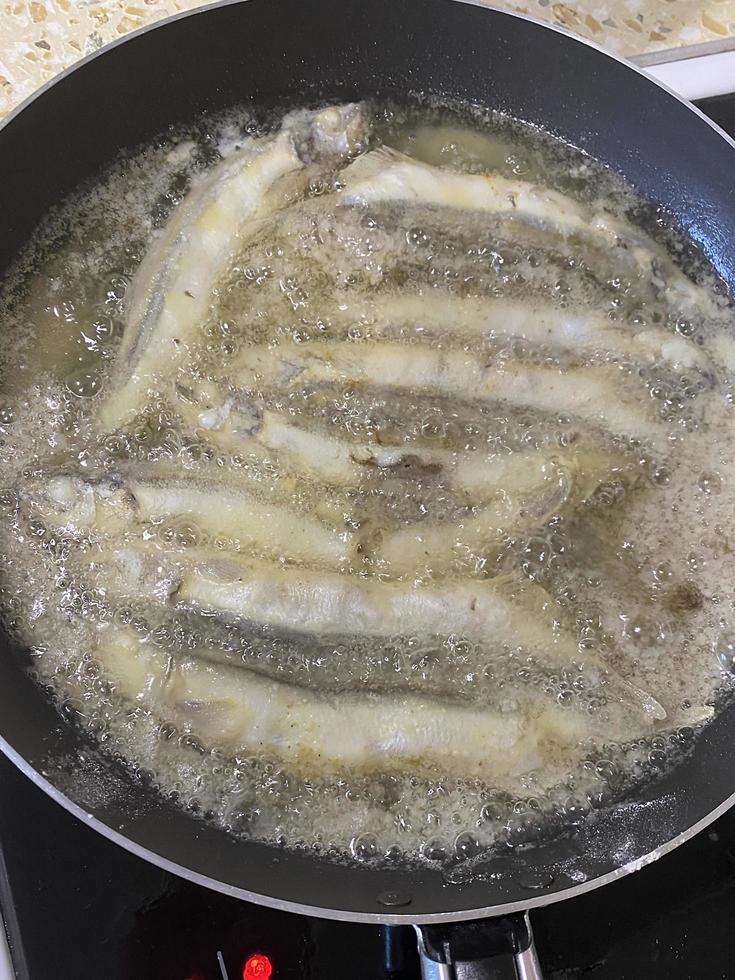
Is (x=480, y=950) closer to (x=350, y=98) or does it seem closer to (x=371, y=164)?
(x=371, y=164)

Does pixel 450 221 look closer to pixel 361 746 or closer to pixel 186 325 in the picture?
pixel 186 325

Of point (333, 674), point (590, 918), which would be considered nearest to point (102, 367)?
point (333, 674)

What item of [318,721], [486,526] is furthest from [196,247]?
[318,721]

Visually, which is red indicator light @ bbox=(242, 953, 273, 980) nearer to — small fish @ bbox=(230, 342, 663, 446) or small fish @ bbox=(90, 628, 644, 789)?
small fish @ bbox=(90, 628, 644, 789)

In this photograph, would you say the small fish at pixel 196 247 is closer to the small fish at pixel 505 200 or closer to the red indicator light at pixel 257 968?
the small fish at pixel 505 200

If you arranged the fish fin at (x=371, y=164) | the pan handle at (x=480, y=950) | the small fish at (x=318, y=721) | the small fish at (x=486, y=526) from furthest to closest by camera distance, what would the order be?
the fish fin at (x=371, y=164), the small fish at (x=486, y=526), the small fish at (x=318, y=721), the pan handle at (x=480, y=950)

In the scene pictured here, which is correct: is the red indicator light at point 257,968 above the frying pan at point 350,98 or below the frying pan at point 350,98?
below

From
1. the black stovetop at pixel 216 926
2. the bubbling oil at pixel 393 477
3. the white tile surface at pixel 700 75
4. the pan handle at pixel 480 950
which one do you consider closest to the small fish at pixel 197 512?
the bubbling oil at pixel 393 477

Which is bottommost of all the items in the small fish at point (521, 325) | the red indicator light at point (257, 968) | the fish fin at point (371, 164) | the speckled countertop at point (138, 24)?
the red indicator light at point (257, 968)
